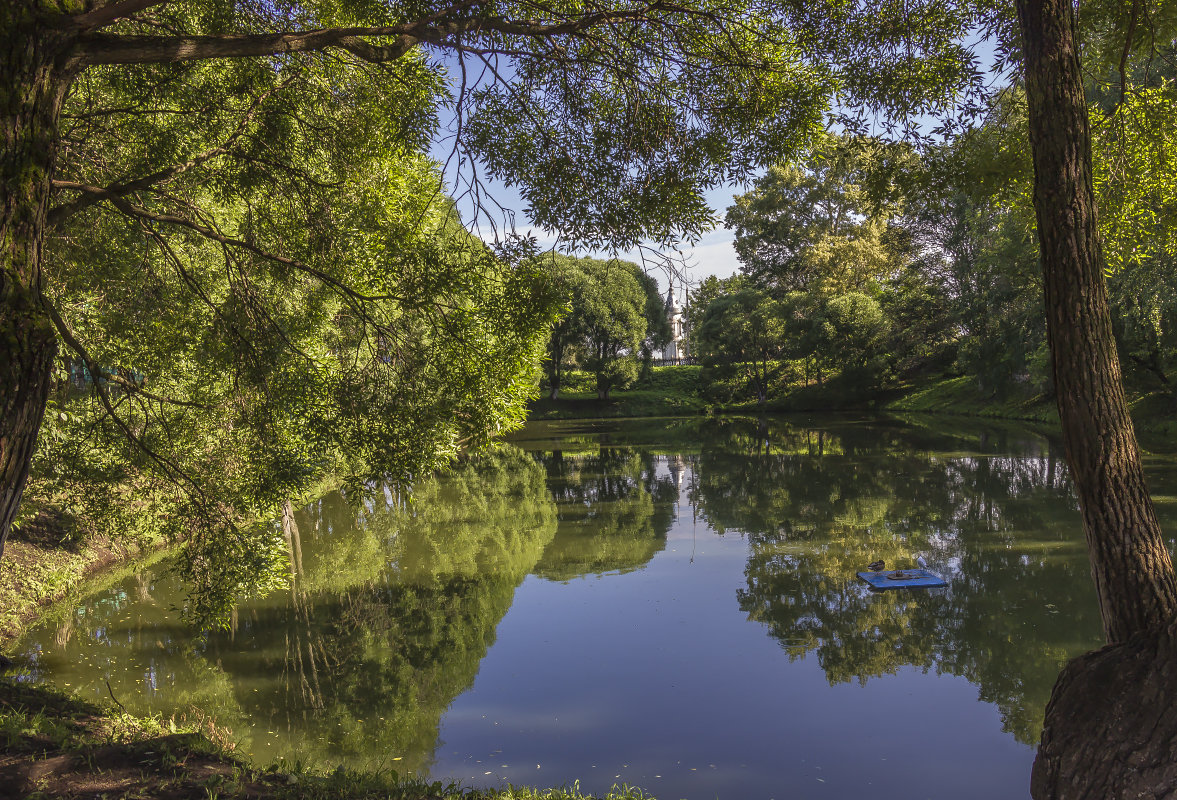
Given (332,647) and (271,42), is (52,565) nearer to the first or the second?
(332,647)

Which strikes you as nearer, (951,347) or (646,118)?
(646,118)

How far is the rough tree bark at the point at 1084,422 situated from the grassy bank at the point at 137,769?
3242 millimetres

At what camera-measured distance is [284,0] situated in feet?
21.6

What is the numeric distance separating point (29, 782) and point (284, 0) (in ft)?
19.8

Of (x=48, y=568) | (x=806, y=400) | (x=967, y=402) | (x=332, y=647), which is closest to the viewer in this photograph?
(x=332, y=647)

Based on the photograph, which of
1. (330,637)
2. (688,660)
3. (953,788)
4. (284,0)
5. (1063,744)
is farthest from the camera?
(330,637)

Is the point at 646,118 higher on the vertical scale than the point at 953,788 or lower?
higher

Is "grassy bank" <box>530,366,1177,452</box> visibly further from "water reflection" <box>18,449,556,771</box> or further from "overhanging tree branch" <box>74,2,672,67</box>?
"overhanging tree branch" <box>74,2,672,67</box>

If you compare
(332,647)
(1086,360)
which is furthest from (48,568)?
(1086,360)

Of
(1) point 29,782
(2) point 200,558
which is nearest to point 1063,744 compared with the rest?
(1) point 29,782

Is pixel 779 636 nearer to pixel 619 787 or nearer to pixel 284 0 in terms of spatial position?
pixel 619 787

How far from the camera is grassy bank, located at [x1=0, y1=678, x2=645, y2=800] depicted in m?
4.21

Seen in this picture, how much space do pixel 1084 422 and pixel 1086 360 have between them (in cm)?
33

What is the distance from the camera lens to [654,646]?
31.2 feet
